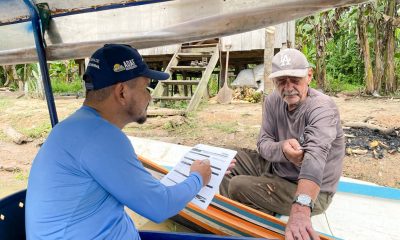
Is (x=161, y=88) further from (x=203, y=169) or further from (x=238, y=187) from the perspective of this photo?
(x=203, y=169)

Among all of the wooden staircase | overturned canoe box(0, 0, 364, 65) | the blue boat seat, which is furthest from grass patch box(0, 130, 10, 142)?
the blue boat seat

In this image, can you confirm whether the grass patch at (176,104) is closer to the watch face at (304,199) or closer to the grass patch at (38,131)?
the grass patch at (38,131)

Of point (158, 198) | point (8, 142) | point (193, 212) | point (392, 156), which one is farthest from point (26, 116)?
point (158, 198)

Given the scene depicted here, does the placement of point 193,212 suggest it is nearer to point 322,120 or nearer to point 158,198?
point 322,120

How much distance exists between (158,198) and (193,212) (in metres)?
1.80

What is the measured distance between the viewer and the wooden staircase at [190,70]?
9188mm

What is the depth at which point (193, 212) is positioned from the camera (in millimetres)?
3264

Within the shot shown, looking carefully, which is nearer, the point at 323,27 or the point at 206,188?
the point at 206,188

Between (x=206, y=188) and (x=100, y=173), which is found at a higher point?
(x=100, y=173)

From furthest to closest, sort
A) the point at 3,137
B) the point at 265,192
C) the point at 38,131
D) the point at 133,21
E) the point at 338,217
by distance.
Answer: the point at 38,131 → the point at 3,137 → the point at 338,217 → the point at 265,192 → the point at 133,21

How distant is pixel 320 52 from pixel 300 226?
1290cm


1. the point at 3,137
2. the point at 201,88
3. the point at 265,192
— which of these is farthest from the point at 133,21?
A: the point at 201,88

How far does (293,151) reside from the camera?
2.35m

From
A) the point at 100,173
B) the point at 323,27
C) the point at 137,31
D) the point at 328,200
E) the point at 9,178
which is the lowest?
the point at 9,178
